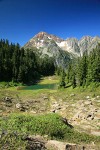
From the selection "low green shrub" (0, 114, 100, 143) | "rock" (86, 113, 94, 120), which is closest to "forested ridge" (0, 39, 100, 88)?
"rock" (86, 113, 94, 120)

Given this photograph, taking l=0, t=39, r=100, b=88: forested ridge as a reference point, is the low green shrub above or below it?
below

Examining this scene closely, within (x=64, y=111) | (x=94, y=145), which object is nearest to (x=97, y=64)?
(x=64, y=111)

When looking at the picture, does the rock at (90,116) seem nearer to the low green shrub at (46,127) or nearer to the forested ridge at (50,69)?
the low green shrub at (46,127)

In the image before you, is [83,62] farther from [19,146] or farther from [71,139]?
[19,146]

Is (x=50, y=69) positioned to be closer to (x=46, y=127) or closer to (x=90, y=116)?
(x=90, y=116)

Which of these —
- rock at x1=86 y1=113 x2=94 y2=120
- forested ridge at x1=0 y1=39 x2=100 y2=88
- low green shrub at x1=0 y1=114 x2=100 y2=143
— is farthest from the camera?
forested ridge at x1=0 y1=39 x2=100 y2=88

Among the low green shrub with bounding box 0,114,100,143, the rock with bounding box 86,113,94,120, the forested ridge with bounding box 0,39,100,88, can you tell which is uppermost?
the forested ridge with bounding box 0,39,100,88

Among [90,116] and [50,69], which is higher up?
[50,69]

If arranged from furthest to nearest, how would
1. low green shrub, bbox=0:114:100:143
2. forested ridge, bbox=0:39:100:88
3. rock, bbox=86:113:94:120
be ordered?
forested ridge, bbox=0:39:100:88, rock, bbox=86:113:94:120, low green shrub, bbox=0:114:100:143

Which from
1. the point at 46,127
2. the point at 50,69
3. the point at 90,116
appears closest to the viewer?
the point at 46,127

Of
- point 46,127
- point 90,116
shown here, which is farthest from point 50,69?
point 46,127

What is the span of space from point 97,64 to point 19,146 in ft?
179

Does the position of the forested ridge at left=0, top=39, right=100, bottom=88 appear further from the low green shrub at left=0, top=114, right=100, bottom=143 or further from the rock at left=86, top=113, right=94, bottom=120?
the low green shrub at left=0, top=114, right=100, bottom=143

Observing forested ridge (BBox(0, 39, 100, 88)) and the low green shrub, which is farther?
forested ridge (BBox(0, 39, 100, 88))
